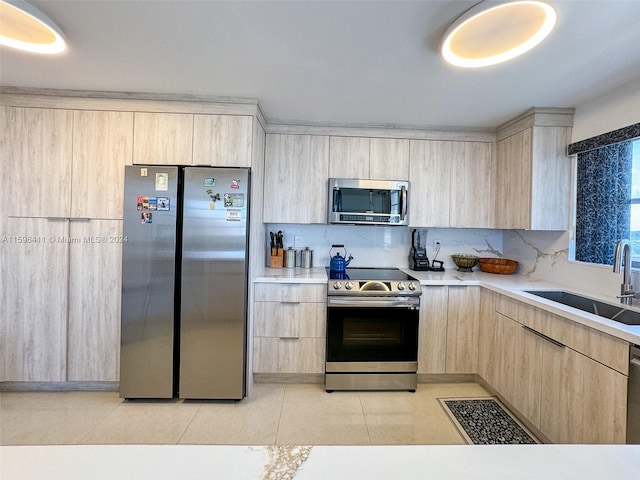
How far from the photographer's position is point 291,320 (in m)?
2.63

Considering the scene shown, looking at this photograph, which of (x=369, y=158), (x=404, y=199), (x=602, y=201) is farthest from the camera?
(x=369, y=158)

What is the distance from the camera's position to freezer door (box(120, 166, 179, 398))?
231 cm

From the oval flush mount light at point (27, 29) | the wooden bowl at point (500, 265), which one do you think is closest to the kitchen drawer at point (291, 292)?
the wooden bowl at point (500, 265)

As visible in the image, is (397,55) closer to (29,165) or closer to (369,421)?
(369,421)

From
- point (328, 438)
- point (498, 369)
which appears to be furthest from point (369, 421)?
point (498, 369)

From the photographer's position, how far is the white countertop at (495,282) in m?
1.71

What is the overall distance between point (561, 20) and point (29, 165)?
3.58m

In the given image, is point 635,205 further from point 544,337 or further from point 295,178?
point 295,178

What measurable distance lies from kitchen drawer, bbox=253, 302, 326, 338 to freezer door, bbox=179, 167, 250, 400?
0.29 m

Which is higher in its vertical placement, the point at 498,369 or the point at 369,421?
the point at 498,369

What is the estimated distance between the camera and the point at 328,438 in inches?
79.0

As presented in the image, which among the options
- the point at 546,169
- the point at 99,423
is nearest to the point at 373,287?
the point at 546,169

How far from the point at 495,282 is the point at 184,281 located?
2550 mm

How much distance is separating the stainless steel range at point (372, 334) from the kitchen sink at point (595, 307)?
3.15ft
